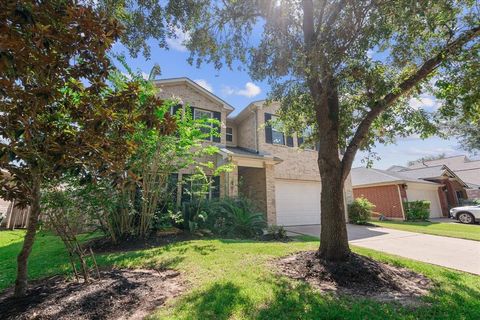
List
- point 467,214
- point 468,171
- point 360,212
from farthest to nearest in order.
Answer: point 468,171 < point 467,214 < point 360,212

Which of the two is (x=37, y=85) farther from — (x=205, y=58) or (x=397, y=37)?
(x=397, y=37)

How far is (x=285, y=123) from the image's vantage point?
8406 mm

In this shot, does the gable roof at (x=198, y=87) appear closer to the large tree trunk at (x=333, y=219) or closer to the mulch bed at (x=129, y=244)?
the mulch bed at (x=129, y=244)

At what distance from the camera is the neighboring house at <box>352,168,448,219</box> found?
64.9ft

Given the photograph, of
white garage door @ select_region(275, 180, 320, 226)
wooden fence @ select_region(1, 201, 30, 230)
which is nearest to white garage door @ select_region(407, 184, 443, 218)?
white garage door @ select_region(275, 180, 320, 226)

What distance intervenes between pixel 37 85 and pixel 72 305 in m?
2.90

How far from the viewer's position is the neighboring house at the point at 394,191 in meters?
19.8

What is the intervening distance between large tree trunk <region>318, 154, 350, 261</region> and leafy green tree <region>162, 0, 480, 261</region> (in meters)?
0.02

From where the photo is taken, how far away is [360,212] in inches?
583

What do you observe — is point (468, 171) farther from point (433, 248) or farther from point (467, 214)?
point (433, 248)

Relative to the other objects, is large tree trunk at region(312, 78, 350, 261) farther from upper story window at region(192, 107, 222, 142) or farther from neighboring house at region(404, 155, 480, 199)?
neighboring house at region(404, 155, 480, 199)

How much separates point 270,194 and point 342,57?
838 cm

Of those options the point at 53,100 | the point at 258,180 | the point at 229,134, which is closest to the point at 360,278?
the point at 53,100

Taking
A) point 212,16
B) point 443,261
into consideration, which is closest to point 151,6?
point 212,16
